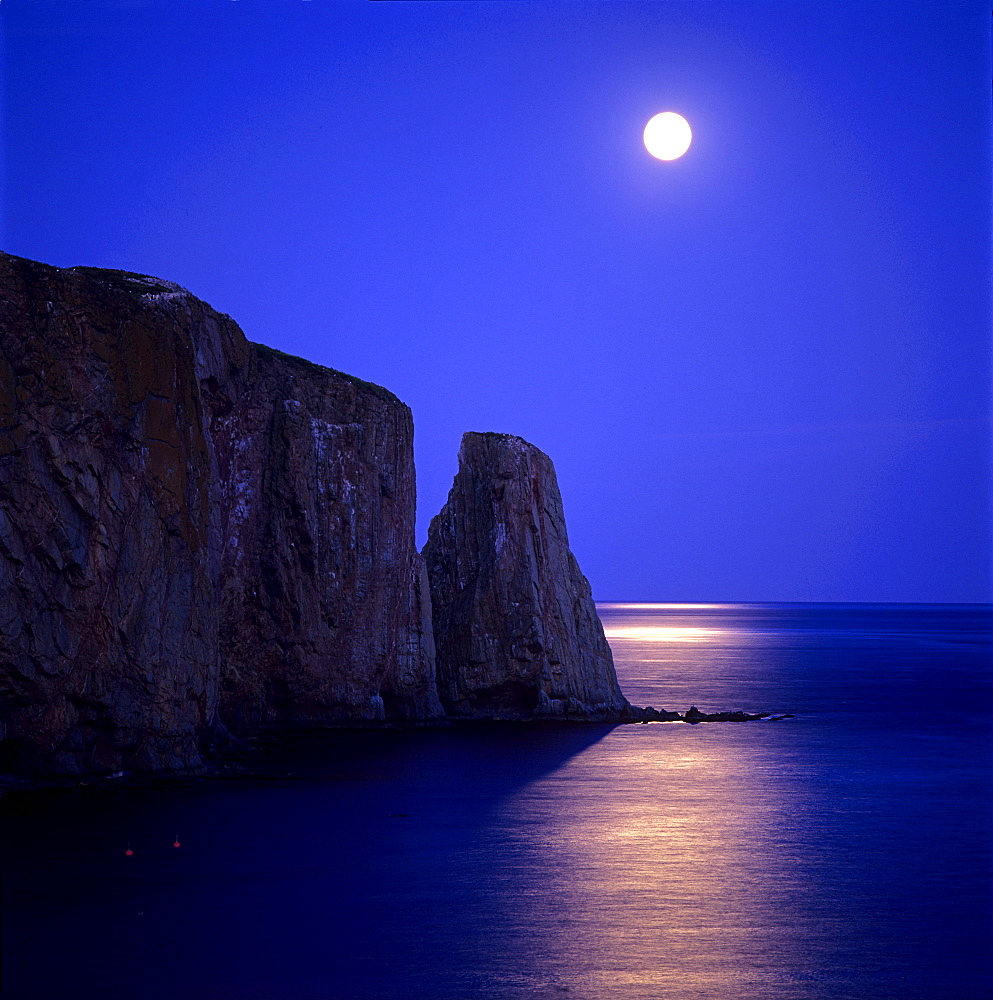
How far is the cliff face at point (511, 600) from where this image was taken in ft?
200

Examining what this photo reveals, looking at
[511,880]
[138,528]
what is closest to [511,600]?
[138,528]

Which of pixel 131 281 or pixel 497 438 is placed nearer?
pixel 131 281

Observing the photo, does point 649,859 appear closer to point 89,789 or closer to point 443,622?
point 89,789

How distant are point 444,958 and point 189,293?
1128 inches

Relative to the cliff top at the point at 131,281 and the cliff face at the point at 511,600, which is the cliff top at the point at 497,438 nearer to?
the cliff face at the point at 511,600

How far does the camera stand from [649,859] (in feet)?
93.2

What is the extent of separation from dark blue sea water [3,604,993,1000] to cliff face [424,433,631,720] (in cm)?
1093

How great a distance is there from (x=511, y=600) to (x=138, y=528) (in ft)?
92.8

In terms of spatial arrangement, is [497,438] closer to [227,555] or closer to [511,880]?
[227,555]

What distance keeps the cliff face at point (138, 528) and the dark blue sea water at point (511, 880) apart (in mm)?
2976

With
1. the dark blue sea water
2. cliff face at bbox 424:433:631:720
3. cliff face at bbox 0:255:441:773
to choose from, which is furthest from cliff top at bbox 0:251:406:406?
cliff face at bbox 424:433:631:720

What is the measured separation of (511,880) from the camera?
84.6 feet

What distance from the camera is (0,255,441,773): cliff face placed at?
3294 cm

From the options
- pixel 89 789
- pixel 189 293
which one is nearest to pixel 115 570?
pixel 89 789
